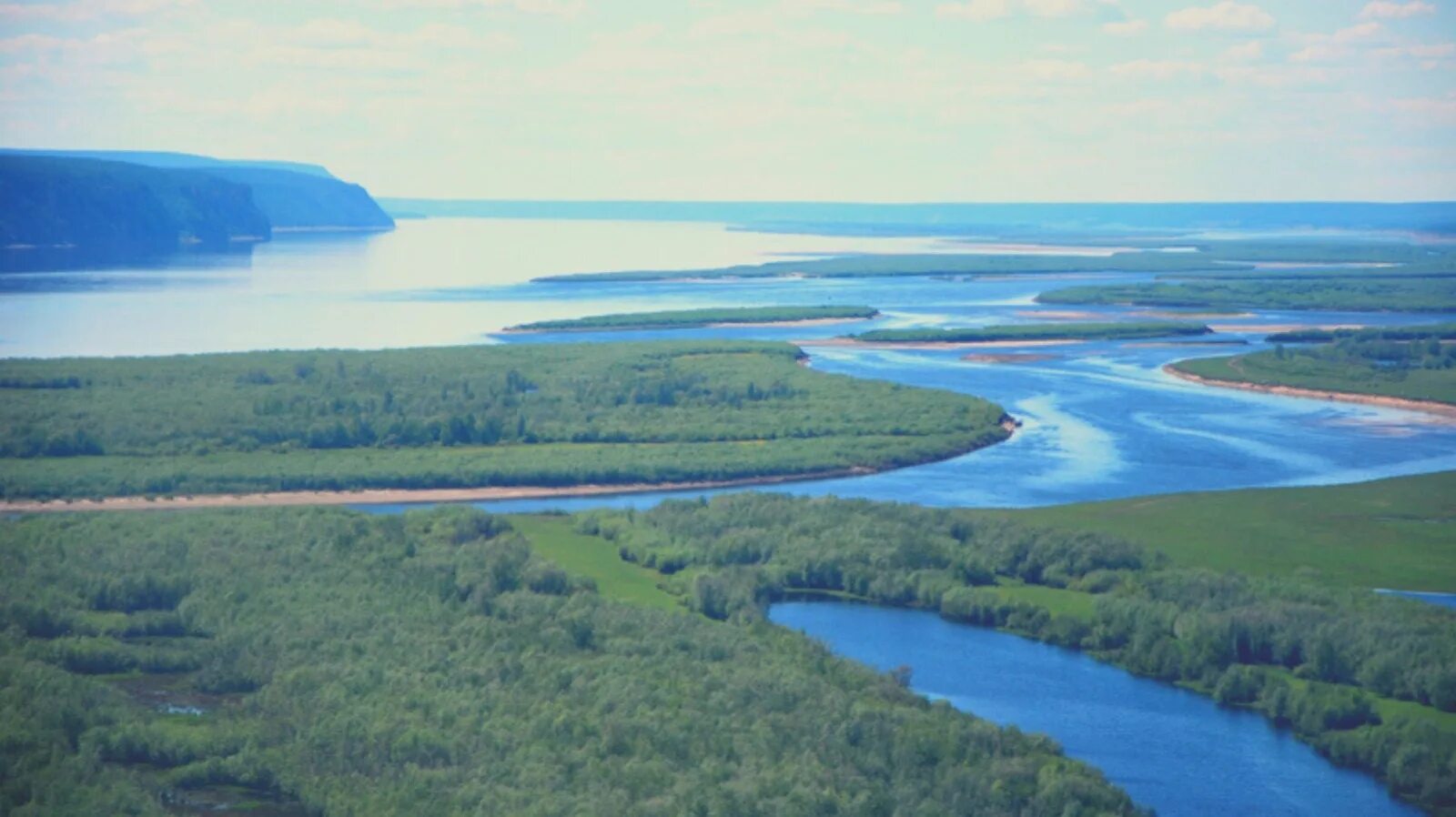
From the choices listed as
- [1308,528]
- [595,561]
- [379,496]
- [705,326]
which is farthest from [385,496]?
[705,326]

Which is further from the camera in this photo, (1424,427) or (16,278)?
(16,278)

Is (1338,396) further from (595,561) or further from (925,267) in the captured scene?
(925,267)

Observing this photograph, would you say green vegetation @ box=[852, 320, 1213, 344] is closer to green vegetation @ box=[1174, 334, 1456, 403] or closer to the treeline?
green vegetation @ box=[1174, 334, 1456, 403]

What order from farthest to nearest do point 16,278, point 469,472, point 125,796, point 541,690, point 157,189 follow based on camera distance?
point 157,189, point 16,278, point 469,472, point 541,690, point 125,796

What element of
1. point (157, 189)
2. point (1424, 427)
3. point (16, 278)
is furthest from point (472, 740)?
point (157, 189)

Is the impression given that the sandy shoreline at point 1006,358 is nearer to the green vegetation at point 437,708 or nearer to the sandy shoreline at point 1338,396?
the sandy shoreline at point 1338,396

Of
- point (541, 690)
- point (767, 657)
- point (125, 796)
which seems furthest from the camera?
point (767, 657)

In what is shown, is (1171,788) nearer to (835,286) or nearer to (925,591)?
(925,591)
